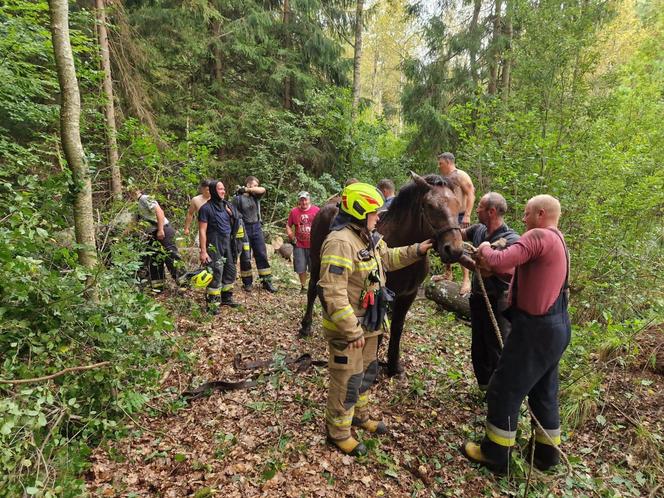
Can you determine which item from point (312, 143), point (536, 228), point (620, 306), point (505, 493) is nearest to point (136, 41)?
point (312, 143)

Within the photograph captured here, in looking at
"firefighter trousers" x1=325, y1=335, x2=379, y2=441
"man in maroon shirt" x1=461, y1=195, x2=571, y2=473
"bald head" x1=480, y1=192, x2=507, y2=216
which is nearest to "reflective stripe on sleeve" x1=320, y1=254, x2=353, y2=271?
"firefighter trousers" x1=325, y1=335, x2=379, y2=441

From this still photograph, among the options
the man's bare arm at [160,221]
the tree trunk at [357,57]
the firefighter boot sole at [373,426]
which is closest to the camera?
the firefighter boot sole at [373,426]

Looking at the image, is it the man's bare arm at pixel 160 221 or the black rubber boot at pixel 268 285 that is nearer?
the man's bare arm at pixel 160 221

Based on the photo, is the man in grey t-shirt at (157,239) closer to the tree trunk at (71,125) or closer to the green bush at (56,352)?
the tree trunk at (71,125)

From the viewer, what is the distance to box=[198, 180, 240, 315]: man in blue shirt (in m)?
6.61

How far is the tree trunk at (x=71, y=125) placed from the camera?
3250mm

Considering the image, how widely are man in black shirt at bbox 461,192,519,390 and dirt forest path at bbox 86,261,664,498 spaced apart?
539 mm

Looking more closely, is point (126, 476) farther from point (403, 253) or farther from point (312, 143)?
point (312, 143)

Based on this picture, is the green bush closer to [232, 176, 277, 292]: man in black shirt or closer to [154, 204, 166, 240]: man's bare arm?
[154, 204, 166, 240]: man's bare arm

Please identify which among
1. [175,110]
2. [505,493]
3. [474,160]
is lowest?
[505,493]

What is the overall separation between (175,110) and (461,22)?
13.3 m

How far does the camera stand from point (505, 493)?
10.5ft

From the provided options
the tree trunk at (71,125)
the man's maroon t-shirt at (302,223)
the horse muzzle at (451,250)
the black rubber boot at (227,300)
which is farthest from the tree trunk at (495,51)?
the tree trunk at (71,125)

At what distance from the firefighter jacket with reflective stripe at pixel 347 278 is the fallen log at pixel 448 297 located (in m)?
4.38
